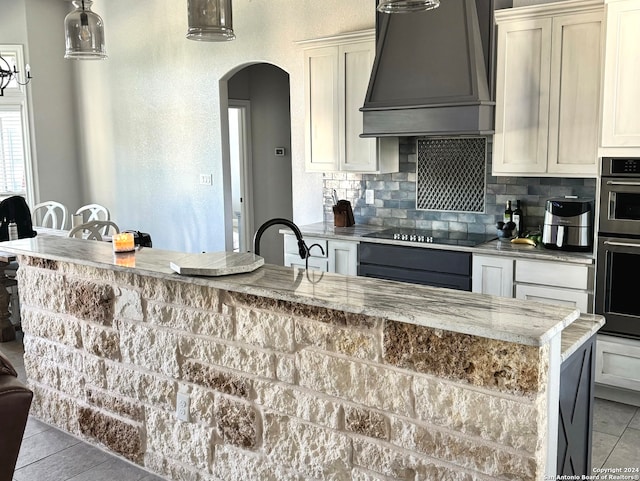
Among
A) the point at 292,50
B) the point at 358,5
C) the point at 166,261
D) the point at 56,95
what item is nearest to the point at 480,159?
the point at 358,5

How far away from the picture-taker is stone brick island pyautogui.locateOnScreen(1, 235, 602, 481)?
5.96ft

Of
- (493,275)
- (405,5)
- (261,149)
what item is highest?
(405,5)

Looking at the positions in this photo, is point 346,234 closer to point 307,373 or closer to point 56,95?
point 307,373

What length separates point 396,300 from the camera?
80.7 inches

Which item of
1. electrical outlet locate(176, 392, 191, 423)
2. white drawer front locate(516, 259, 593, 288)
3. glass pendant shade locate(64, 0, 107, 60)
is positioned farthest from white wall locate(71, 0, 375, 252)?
electrical outlet locate(176, 392, 191, 423)

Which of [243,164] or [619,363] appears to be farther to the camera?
[243,164]

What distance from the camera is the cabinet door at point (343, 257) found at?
15.5 ft

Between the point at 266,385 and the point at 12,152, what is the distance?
669cm

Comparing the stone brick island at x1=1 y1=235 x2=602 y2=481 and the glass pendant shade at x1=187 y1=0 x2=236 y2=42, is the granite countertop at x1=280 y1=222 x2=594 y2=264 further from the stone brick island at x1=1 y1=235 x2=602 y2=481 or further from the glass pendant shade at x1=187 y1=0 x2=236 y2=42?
the glass pendant shade at x1=187 y1=0 x2=236 y2=42

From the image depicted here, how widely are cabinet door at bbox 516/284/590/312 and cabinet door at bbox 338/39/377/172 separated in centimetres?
156

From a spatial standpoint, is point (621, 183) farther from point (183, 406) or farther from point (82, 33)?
point (82, 33)

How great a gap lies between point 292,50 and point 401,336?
14.1 feet

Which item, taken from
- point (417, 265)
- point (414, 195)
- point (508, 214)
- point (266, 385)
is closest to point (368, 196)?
point (414, 195)

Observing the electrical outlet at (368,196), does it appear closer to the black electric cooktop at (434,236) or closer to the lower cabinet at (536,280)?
the black electric cooktop at (434,236)
